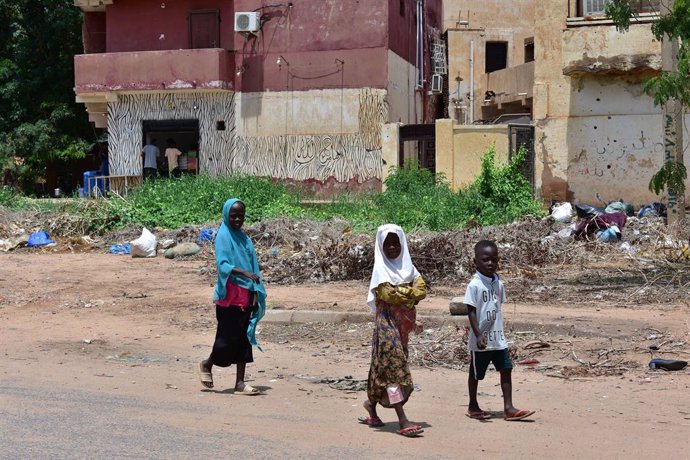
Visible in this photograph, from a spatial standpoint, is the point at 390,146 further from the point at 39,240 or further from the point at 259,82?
the point at 39,240

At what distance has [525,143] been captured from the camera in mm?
22719

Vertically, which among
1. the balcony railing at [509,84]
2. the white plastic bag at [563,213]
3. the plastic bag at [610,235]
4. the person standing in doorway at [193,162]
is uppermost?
the balcony railing at [509,84]

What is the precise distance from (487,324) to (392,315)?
0.64 meters

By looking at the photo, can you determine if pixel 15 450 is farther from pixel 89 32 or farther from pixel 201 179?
pixel 89 32

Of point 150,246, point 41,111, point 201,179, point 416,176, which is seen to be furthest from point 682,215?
point 41,111

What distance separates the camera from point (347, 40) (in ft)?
84.7

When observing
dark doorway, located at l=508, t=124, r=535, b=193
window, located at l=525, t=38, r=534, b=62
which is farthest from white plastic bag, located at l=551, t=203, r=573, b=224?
window, located at l=525, t=38, r=534, b=62

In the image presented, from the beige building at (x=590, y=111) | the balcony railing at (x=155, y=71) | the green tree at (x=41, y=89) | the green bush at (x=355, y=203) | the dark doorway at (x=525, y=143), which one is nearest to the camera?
the green bush at (x=355, y=203)

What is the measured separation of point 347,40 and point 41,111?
1127cm

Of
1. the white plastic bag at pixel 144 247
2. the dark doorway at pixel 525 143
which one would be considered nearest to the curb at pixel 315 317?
the white plastic bag at pixel 144 247

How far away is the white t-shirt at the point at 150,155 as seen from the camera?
27219 millimetres

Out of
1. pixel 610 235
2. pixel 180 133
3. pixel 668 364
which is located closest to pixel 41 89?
pixel 180 133

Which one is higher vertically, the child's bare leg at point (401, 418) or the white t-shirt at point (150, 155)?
the white t-shirt at point (150, 155)

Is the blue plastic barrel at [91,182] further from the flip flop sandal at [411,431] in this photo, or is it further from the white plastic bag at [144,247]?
the flip flop sandal at [411,431]
